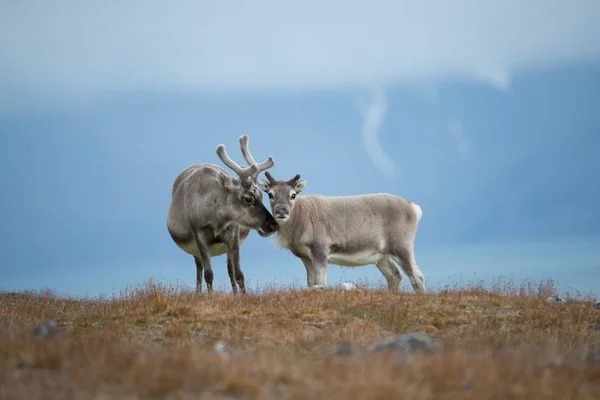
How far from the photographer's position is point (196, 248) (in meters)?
19.1

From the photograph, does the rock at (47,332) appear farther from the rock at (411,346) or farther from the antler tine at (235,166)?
the antler tine at (235,166)

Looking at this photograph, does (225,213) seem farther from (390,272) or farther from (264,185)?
(390,272)

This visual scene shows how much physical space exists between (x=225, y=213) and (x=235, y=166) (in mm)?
1285

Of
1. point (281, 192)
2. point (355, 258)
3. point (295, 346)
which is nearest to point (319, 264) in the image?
point (355, 258)

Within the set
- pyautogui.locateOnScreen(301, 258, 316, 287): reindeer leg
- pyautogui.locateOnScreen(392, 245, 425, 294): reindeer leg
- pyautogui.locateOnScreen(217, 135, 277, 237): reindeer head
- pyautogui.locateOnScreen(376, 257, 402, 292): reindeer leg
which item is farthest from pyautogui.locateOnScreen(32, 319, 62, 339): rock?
pyautogui.locateOnScreen(376, 257, 402, 292): reindeer leg

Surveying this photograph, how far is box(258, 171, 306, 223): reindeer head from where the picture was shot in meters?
18.8

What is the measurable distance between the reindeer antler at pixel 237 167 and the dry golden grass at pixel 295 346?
10.8ft

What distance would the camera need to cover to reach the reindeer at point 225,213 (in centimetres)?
1808

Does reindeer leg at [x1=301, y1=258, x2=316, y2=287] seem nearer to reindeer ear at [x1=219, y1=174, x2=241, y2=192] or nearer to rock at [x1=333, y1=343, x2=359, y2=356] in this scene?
reindeer ear at [x1=219, y1=174, x2=241, y2=192]

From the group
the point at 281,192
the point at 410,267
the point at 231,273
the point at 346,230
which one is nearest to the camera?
the point at 231,273

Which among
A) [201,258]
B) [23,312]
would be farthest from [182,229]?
[23,312]

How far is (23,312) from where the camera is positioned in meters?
16.9

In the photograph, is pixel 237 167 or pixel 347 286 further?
pixel 237 167

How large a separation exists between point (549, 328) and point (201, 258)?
8.63 metres
